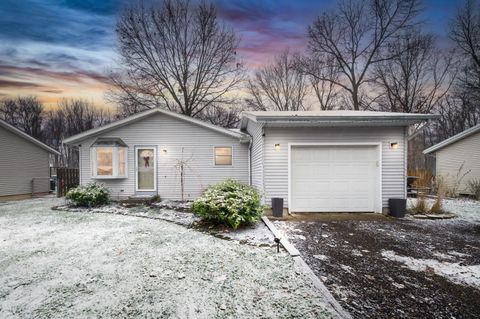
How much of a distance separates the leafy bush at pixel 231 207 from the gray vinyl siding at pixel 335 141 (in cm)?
144

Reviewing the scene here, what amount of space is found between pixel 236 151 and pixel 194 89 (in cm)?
997

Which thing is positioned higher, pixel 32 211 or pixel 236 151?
pixel 236 151

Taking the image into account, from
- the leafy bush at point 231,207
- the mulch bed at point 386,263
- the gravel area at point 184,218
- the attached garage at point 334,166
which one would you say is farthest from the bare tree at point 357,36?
the gravel area at point 184,218

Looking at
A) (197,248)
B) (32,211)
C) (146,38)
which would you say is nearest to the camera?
(197,248)

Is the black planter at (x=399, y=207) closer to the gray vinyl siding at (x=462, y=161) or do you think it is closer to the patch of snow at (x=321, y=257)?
the patch of snow at (x=321, y=257)

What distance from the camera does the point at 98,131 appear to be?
10.6 meters

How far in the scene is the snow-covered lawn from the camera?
271 cm

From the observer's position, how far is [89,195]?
9.18 m

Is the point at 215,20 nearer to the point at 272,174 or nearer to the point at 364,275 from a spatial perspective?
the point at 272,174

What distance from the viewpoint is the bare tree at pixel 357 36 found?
1775 cm

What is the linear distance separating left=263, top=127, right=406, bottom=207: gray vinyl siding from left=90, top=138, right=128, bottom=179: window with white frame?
21.6 ft

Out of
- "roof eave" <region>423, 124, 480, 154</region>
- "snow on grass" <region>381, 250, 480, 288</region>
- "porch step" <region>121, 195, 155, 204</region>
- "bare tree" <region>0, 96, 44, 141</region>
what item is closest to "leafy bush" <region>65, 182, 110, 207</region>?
"porch step" <region>121, 195, 155, 204</region>

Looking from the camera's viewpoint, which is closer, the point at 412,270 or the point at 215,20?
the point at 412,270

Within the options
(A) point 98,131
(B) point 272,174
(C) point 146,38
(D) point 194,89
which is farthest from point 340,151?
(C) point 146,38
